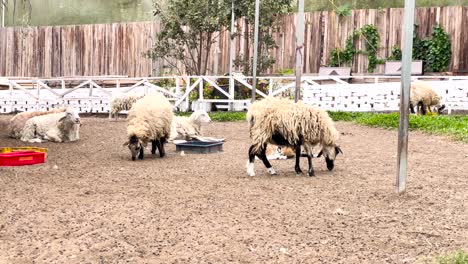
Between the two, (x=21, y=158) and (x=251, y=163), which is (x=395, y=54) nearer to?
(x=251, y=163)

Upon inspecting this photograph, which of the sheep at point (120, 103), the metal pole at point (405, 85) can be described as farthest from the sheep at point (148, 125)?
the sheep at point (120, 103)

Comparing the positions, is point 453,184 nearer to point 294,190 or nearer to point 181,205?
point 294,190

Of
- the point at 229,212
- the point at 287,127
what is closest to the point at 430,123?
the point at 287,127

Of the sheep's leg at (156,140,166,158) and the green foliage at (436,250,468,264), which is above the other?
the sheep's leg at (156,140,166,158)

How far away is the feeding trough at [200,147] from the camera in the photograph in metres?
10.9

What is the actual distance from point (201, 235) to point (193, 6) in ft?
53.2

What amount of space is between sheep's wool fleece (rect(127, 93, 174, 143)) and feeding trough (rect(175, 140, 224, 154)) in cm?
51

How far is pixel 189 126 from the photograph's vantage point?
1318 centimetres

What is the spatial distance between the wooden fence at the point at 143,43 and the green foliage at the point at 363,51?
0.21 meters

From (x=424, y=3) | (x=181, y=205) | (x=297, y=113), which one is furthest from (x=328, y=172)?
(x=424, y=3)

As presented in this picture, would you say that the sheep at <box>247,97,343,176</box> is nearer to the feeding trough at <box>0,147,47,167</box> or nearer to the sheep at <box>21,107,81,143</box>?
the feeding trough at <box>0,147,47,167</box>

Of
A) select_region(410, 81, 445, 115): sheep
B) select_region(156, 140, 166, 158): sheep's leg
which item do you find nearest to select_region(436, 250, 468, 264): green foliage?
select_region(156, 140, 166, 158): sheep's leg

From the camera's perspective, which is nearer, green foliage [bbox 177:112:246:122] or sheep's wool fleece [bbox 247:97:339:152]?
sheep's wool fleece [bbox 247:97:339:152]

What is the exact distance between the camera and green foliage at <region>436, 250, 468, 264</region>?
4.32 m
